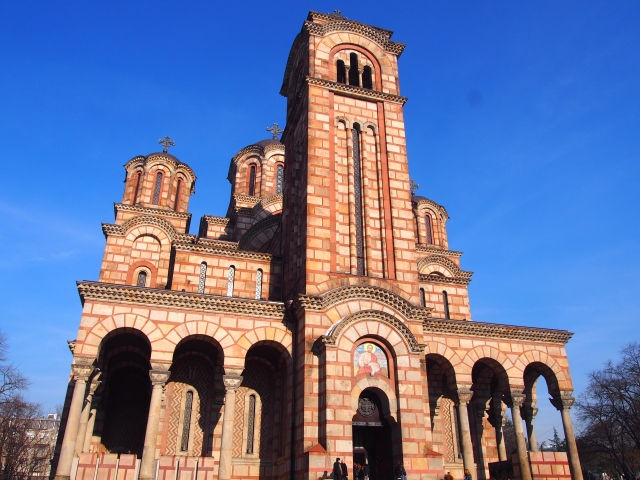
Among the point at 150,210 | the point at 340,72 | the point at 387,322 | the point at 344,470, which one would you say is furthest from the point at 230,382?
the point at 150,210

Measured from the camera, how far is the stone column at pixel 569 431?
1805 cm

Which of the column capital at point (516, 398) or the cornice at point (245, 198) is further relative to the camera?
the cornice at point (245, 198)

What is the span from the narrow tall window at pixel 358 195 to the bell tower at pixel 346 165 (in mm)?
40

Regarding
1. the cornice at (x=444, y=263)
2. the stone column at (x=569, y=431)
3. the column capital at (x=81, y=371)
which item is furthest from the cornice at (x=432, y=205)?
the column capital at (x=81, y=371)

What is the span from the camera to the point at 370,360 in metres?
17.0

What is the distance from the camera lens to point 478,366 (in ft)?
71.7

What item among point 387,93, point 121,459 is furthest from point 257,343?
point 387,93

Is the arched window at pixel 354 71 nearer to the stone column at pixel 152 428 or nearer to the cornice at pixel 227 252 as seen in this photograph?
the cornice at pixel 227 252

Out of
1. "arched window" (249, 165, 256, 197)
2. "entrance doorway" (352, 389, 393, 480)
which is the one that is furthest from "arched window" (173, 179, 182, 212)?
"entrance doorway" (352, 389, 393, 480)

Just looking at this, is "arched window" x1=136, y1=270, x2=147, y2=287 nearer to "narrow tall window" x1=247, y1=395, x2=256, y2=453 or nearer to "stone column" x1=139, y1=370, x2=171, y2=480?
"narrow tall window" x1=247, y1=395, x2=256, y2=453

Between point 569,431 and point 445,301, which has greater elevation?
point 445,301

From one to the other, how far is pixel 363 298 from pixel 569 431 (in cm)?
891

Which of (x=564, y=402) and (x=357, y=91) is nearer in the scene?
(x=564, y=402)

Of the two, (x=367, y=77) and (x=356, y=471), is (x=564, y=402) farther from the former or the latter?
(x=367, y=77)
